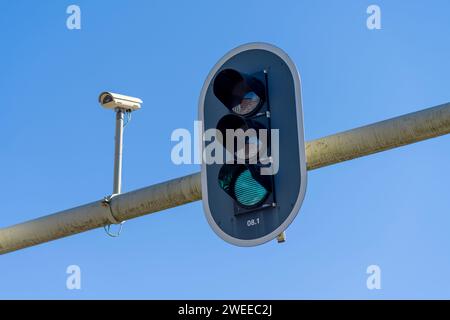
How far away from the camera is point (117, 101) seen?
7352mm

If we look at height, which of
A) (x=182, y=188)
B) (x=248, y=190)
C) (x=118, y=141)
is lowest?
(x=248, y=190)

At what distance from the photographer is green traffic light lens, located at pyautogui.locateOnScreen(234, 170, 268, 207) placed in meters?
5.04

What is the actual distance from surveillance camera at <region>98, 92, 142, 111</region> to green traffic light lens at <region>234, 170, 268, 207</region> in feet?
8.15

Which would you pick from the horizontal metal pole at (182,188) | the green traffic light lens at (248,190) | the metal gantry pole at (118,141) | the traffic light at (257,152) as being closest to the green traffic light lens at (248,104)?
the traffic light at (257,152)

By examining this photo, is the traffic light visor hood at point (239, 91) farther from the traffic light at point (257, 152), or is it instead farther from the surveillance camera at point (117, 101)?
the surveillance camera at point (117, 101)

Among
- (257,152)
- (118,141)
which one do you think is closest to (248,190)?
(257,152)

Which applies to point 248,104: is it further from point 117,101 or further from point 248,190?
point 117,101

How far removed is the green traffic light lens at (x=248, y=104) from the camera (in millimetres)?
5105

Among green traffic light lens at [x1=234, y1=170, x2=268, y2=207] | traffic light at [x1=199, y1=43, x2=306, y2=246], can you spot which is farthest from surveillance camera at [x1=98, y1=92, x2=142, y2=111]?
green traffic light lens at [x1=234, y1=170, x2=268, y2=207]

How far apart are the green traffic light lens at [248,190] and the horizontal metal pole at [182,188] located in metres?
0.77

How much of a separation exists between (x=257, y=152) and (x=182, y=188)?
1274 millimetres

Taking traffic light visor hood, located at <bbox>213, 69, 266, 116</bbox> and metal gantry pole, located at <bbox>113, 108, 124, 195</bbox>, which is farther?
metal gantry pole, located at <bbox>113, 108, 124, 195</bbox>

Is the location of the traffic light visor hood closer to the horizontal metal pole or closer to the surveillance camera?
the horizontal metal pole
